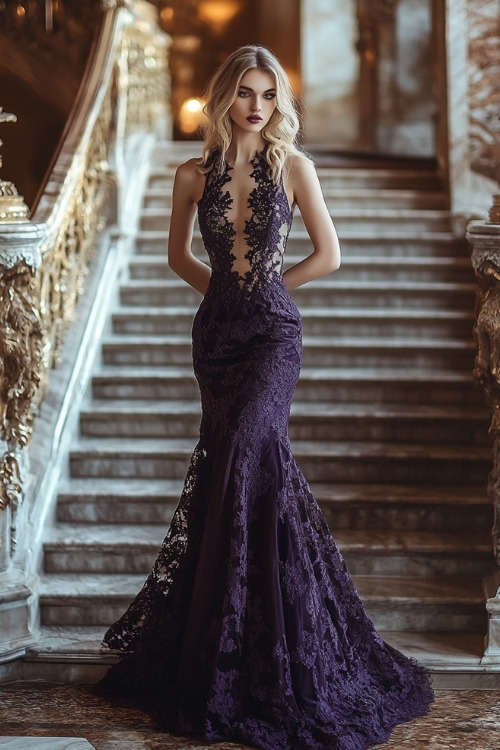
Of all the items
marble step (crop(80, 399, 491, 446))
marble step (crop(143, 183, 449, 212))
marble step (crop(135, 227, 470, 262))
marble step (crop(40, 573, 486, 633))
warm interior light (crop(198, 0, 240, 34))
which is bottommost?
marble step (crop(40, 573, 486, 633))

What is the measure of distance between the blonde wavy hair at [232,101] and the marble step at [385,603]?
1837mm

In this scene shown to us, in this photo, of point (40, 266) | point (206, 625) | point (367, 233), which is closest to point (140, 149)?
point (367, 233)

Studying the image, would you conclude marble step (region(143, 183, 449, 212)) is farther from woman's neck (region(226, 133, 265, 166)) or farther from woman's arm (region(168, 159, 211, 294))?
woman's neck (region(226, 133, 265, 166))

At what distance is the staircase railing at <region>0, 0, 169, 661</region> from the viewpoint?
14.4 feet

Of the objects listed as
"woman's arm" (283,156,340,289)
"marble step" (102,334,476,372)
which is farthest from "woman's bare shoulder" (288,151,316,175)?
"marble step" (102,334,476,372)

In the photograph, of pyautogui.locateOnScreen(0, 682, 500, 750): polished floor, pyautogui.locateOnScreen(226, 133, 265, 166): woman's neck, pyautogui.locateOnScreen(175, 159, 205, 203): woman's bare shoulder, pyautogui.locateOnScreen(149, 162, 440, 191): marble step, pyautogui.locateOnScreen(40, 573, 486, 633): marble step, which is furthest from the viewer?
pyautogui.locateOnScreen(149, 162, 440, 191): marble step

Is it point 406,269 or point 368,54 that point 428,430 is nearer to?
point 406,269

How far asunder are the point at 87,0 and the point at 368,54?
3551mm

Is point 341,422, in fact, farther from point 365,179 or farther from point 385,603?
point 365,179

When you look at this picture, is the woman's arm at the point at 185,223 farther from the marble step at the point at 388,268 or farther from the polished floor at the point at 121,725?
the marble step at the point at 388,268

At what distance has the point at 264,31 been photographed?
14742 millimetres

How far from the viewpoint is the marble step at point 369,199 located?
24.9ft

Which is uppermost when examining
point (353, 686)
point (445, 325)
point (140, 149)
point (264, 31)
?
point (264, 31)

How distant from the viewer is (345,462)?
5430 millimetres
